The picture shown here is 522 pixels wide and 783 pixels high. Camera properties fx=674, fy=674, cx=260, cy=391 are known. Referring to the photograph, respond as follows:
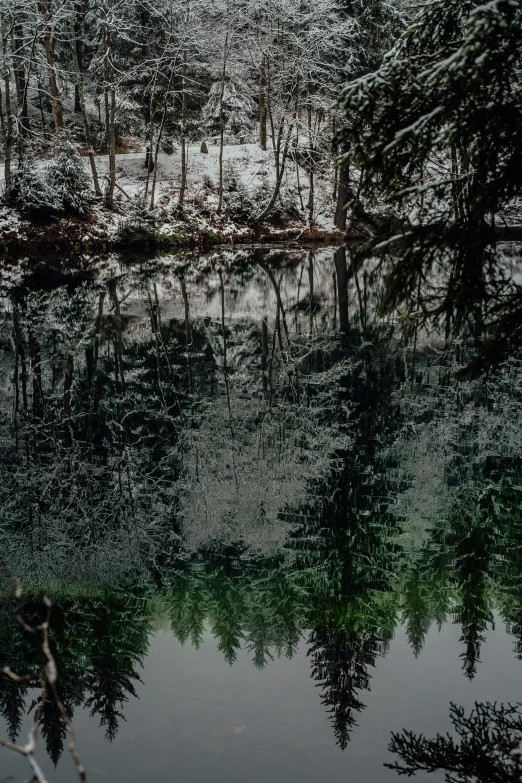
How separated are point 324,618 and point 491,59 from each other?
184 inches

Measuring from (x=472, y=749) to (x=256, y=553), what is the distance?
307 centimetres

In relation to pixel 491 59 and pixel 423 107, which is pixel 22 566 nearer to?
pixel 423 107

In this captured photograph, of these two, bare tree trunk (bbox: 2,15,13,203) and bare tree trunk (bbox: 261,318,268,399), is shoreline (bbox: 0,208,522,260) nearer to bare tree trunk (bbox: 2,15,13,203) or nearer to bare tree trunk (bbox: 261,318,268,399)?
bare tree trunk (bbox: 2,15,13,203)

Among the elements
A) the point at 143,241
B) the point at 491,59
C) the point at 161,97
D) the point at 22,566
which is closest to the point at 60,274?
the point at 143,241

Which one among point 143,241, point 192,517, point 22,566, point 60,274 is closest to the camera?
point 22,566

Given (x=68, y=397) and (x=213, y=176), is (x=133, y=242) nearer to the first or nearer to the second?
(x=213, y=176)

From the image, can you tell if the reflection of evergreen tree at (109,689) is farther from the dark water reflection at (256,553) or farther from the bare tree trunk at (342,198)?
the bare tree trunk at (342,198)

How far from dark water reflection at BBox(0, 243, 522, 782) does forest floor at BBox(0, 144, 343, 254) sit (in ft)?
69.3

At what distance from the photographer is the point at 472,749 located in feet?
13.7

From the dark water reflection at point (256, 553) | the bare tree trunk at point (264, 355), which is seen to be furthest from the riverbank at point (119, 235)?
the dark water reflection at point (256, 553)

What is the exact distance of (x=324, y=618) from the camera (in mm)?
5734

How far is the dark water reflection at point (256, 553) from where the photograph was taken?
4.54 metres

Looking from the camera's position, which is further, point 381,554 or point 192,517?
point 192,517

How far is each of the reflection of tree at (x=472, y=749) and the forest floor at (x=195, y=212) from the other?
3216 cm
